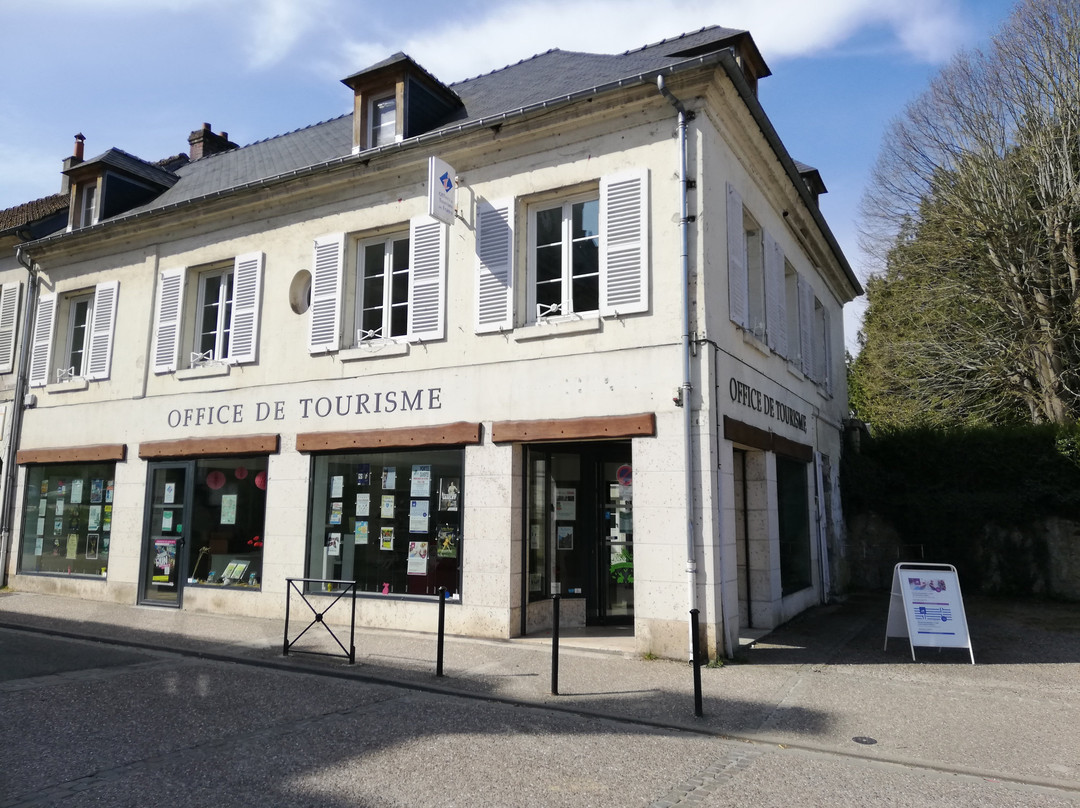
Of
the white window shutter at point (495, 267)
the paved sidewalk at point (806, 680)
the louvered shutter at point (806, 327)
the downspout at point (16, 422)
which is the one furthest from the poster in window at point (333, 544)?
the louvered shutter at point (806, 327)

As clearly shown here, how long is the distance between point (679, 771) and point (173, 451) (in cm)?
969

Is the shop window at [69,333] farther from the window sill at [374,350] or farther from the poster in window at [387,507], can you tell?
the poster in window at [387,507]

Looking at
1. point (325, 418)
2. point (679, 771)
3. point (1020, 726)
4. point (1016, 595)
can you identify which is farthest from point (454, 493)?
point (1016, 595)

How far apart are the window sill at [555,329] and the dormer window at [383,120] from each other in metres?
3.96

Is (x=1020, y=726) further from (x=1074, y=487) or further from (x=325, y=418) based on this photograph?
(x=1074, y=487)

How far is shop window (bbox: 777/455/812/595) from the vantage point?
10812 millimetres

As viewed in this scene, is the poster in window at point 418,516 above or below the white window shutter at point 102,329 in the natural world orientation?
below

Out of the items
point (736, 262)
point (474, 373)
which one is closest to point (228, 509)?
point (474, 373)

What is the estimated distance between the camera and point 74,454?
1308 centimetres

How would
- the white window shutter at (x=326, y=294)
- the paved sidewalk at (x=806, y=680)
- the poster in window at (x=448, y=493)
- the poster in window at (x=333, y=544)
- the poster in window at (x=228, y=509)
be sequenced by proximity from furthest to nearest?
1. the poster in window at (x=228, y=509)
2. the white window shutter at (x=326, y=294)
3. the poster in window at (x=333, y=544)
4. the poster in window at (x=448, y=493)
5. the paved sidewalk at (x=806, y=680)

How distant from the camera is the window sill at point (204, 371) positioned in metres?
11.7

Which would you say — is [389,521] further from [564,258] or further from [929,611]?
[929,611]

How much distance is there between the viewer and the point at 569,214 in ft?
31.2

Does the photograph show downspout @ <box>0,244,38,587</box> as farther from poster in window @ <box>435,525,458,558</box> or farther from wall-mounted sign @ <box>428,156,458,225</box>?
wall-mounted sign @ <box>428,156,458,225</box>
